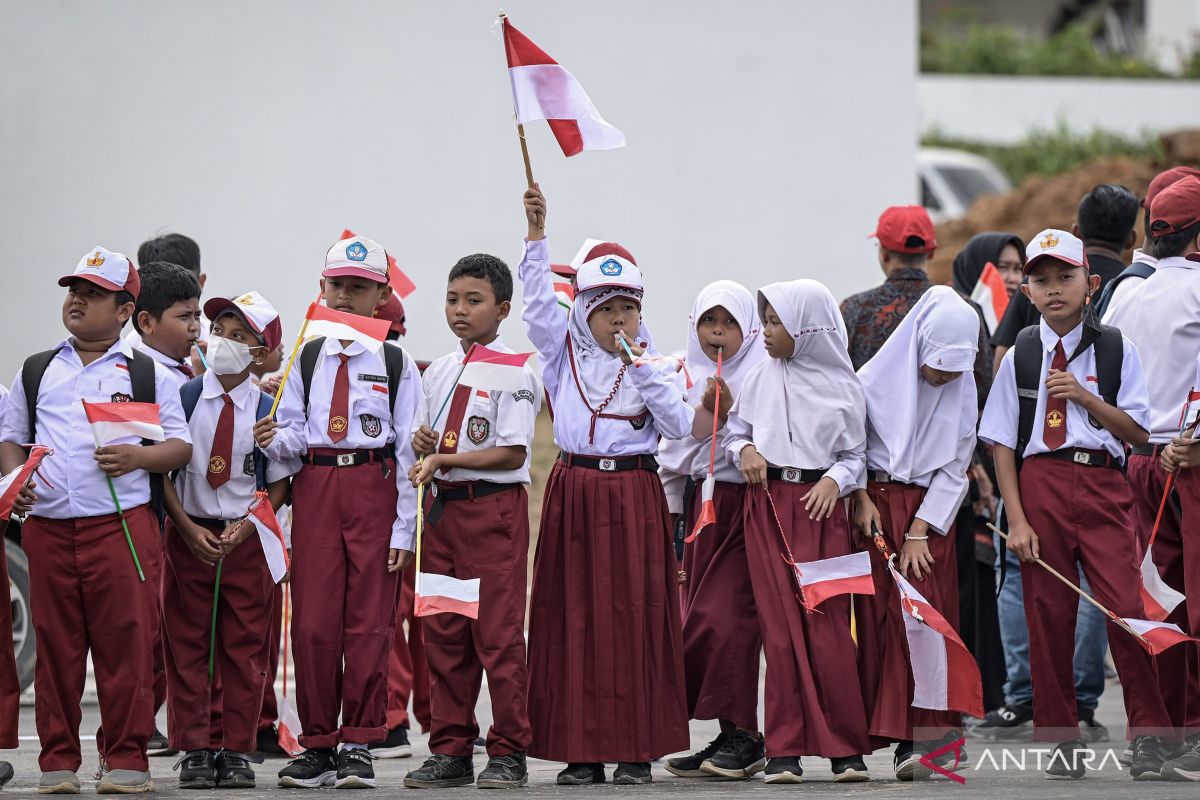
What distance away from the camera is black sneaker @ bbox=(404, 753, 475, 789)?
6488 millimetres

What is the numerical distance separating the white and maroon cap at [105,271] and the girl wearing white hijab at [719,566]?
2.39 m

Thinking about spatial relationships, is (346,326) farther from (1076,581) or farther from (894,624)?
(1076,581)

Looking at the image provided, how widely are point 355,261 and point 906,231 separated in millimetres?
2671

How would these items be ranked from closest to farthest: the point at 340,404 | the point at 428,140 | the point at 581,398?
the point at 340,404, the point at 581,398, the point at 428,140

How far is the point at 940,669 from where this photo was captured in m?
6.75

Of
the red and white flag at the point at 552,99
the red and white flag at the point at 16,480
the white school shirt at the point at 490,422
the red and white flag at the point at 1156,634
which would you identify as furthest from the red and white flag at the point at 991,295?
the red and white flag at the point at 16,480

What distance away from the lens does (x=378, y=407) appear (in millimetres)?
6766

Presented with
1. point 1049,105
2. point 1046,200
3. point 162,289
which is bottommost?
point 162,289

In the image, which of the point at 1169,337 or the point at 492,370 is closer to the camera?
the point at 492,370

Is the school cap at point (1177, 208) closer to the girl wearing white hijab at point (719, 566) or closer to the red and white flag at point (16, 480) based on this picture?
the girl wearing white hijab at point (719, 566)

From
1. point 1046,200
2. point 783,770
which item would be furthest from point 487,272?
point 1046,200

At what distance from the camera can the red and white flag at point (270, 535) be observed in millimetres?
6719

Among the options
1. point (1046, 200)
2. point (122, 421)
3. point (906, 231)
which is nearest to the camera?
point (122, 421)

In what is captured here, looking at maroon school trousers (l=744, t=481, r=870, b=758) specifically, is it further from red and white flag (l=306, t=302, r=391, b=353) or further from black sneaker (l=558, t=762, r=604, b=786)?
red and white flag (l=306, t=302, r=391, b=353)
